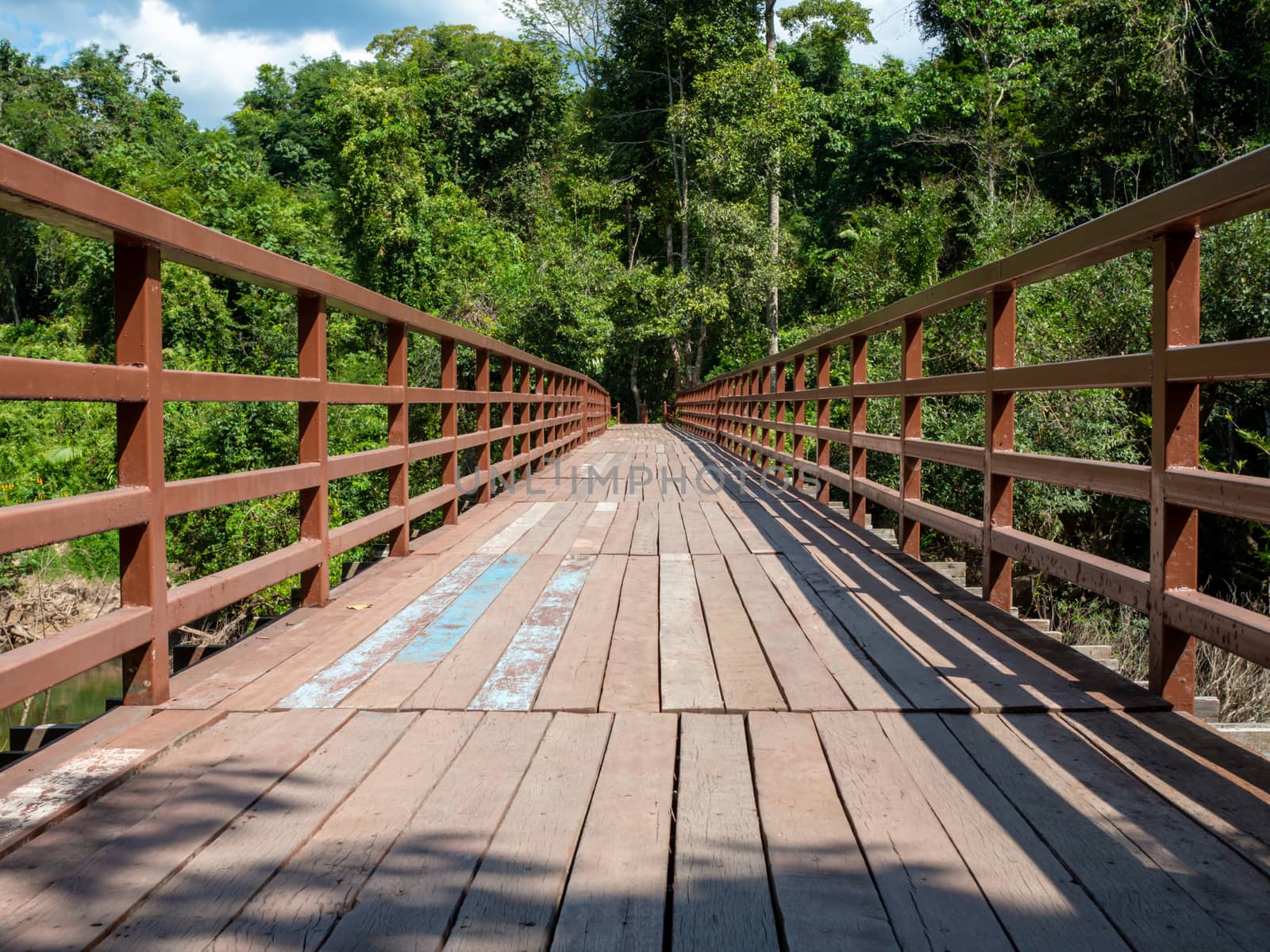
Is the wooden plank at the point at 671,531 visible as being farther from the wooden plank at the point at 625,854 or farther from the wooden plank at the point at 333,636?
the wooden plank at the point at 625,854

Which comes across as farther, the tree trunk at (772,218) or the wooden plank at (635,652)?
the tree trunk at (772,218)

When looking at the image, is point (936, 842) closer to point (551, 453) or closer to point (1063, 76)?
point (551, 453)

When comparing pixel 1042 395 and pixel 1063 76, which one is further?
pixel 1063 76

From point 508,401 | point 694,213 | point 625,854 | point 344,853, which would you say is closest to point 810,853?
point 625,854

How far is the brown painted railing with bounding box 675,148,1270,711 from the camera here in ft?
A: 6.63

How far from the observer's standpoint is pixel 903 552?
15.0ft

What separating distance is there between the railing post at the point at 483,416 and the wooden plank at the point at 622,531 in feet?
2.99

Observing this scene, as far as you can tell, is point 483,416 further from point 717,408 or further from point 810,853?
point 717,408

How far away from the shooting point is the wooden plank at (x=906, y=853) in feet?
4.64

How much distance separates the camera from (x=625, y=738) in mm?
2199

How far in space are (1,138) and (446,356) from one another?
3570 centimetres

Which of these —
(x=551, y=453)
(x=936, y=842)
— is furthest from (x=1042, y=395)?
(x=936, y=842)

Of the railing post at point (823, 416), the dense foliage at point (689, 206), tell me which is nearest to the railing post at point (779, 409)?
the railing post at point (823, 416)

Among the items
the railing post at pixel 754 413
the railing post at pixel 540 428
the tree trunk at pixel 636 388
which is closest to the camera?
the railing post at pixel 540 428
